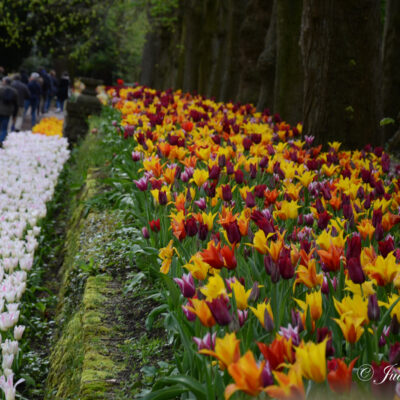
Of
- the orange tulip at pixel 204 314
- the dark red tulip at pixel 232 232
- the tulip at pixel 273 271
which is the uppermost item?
the dark red tulip at pixel 232 232

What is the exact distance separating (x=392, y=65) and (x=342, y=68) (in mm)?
4723

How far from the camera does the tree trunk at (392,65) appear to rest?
10.6 metres

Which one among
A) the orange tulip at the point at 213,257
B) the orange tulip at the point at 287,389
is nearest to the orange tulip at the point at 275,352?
the orange tulip at the point at 287,389

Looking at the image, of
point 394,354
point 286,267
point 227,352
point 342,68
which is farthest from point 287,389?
point 342,68

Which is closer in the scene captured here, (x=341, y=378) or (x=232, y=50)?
(x=341, y=378)

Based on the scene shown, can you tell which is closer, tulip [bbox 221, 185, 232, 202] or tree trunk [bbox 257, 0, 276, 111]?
tulip [bbox 221, 185, 232, 202]

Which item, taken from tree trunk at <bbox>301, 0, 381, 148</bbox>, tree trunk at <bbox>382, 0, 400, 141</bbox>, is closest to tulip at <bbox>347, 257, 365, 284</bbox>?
tree trunk at <bbox>301, 0, 381, 148</bbox>

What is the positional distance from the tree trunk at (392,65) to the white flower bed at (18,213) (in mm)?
6000

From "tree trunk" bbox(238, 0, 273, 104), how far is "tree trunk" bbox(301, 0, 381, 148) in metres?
6.09

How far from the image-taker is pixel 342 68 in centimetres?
637

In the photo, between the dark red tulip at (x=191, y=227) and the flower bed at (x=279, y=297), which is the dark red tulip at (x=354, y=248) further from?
the dark red tulip at (x=191, y=227)

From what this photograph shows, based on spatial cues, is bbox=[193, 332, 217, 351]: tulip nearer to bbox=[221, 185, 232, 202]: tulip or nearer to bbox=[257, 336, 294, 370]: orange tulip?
bbox=[257, 336, 294, 370]: orange tulip

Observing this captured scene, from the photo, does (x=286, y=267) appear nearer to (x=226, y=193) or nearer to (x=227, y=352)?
(x=227, y=352)

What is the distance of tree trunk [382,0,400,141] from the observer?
10.6 meters
